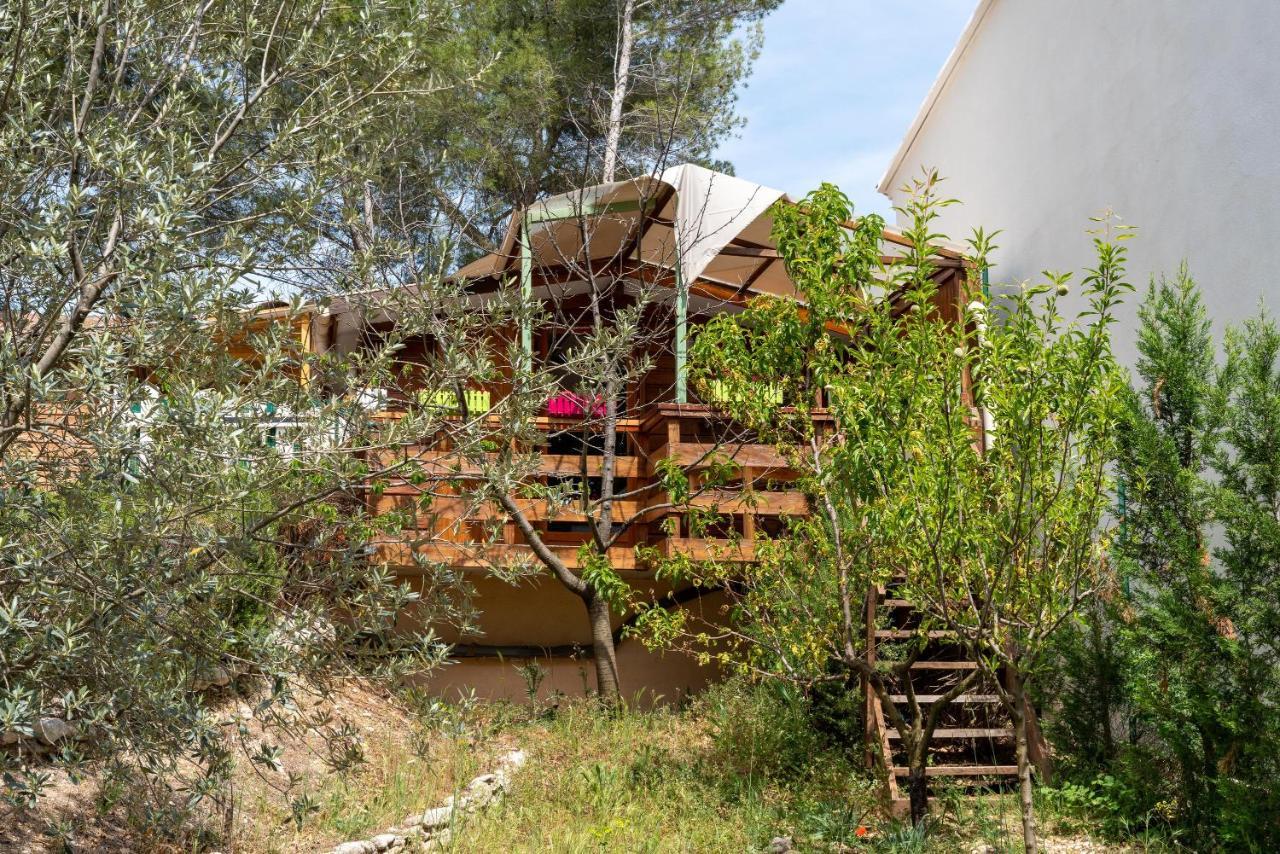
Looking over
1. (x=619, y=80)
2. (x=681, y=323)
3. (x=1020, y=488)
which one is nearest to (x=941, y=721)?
(x=1020, y=488)

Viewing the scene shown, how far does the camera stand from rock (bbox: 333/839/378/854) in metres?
6.40

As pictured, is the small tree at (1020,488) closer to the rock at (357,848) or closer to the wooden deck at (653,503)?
the wooden deck at (653,503)

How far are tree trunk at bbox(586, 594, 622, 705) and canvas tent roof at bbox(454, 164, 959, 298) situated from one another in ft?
10.5

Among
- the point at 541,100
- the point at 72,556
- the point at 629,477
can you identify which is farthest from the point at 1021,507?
the point at 541,100

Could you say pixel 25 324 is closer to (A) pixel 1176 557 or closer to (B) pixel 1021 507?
(B) pixel 1021 507

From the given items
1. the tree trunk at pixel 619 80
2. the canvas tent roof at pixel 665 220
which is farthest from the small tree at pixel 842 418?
the tree trunk at pixel 619 80

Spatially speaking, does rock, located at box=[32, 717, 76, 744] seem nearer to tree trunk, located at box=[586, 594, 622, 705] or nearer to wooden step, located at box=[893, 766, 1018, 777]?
tree trunk, located at box=[586, 594, 622, 705]

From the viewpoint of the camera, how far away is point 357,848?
21.2 ft

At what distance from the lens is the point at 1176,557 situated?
21.0 ft

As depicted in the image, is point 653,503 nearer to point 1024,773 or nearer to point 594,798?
point 594,798

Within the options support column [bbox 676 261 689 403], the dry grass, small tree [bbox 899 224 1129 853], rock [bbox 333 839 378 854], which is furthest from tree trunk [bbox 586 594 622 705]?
small tree [bbox 899 224 1129 853]

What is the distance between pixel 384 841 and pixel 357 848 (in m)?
0.28

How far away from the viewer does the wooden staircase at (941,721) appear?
24.1 feet

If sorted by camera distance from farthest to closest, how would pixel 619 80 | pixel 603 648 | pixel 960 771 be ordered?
pixel 619 80 → pixel 603 648 → pixel 960 771
